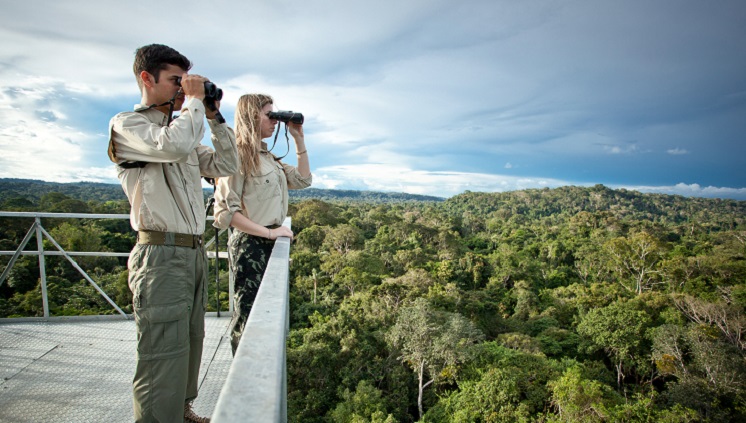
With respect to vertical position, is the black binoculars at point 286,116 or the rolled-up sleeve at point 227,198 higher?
the black binoculars at point 286,116

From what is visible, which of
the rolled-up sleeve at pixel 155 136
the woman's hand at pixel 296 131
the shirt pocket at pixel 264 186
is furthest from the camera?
the woman's hand at pixel 296 131

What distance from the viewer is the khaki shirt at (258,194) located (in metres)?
1.84

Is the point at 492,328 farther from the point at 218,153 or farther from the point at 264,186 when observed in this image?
the point at 218,153

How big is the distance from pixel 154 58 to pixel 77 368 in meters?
1.99

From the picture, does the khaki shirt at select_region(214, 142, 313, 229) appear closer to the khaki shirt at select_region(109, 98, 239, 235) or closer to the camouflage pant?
the camouflage pant

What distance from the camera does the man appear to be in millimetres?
1269

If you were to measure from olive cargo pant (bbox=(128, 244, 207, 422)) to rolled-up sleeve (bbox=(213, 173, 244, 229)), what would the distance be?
0.39 m

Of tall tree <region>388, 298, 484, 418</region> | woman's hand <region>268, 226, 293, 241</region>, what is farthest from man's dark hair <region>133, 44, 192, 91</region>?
tall tree <region>388, 298, 484, 418</region>

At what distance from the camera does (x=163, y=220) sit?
4.44 feet

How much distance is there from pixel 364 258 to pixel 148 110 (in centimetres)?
1994

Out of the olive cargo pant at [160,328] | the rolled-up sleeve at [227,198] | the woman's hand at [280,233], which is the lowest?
the olive cargo pant at [160,328]

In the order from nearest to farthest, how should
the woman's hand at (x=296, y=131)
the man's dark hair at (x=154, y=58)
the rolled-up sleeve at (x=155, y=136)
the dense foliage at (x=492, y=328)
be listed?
the rolled-up sleeve at (x=155, y=136)
the man's dark hair at (x=154, y=58)
the woman's hand at (x=296, y=131)
the dense foliage at (x=492, y=328)

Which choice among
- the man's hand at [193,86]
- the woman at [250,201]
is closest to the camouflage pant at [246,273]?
the woman at [250,201]

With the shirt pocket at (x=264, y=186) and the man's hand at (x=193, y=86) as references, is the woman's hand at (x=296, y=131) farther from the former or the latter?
the man's hand at (x=193, y=86)
